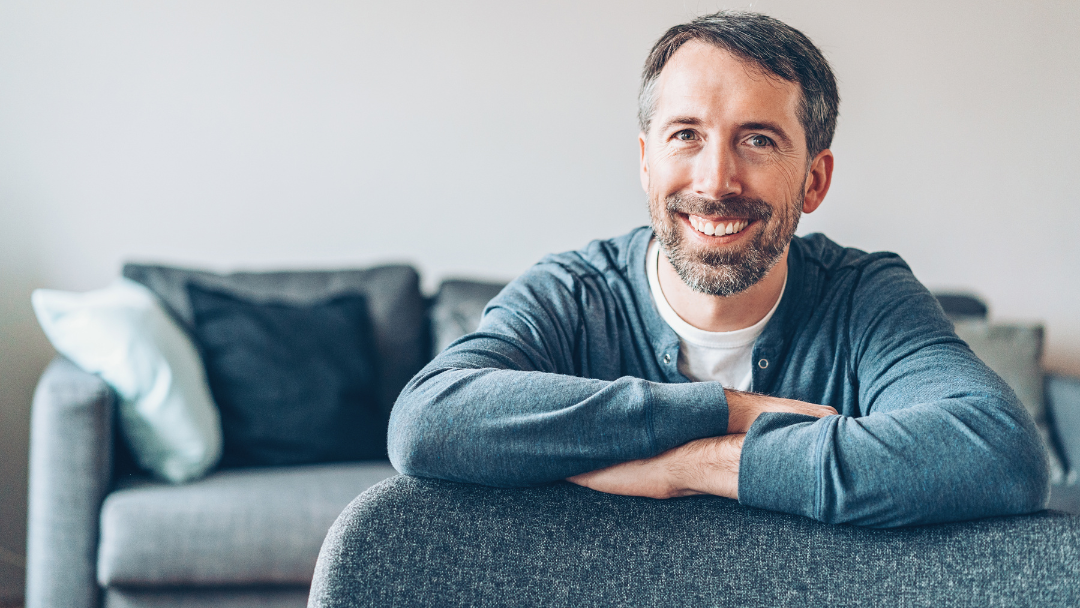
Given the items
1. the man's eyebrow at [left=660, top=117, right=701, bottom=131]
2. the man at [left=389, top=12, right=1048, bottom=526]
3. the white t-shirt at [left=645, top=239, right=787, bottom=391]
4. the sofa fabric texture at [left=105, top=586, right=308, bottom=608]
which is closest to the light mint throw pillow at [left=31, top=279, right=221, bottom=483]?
the sofa fabric texture at [left=105, top=586, right=308, bottom=608]

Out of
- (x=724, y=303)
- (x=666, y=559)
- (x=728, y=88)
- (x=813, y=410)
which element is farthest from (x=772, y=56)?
(x=666, y=559)

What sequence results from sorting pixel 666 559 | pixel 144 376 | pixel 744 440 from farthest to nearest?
pixel 144 376 → pixel 744 440 → pixel 666 559

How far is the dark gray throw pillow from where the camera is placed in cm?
210

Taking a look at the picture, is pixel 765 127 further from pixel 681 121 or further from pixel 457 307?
pixel 457 307

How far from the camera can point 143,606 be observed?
1839 millimetres

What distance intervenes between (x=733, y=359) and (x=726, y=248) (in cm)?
18

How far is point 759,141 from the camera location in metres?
1.19

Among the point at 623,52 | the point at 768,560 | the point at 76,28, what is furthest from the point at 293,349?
the point at 768,560

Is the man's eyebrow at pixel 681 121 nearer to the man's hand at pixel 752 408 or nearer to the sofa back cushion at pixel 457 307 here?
the man's hand at pixel 752 408

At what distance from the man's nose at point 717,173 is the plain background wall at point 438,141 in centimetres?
161

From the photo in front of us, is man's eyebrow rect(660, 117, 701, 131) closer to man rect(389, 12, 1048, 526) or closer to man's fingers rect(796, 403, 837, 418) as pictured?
man rect(389, 12, 1048, 526)

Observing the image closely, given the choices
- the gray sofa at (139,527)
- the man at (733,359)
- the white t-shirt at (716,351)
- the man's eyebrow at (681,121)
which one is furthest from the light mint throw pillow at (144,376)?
the man's eyebrow at (681,121)

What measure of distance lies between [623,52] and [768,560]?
→ 2.27 meters

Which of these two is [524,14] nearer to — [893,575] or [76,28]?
[76,28]
